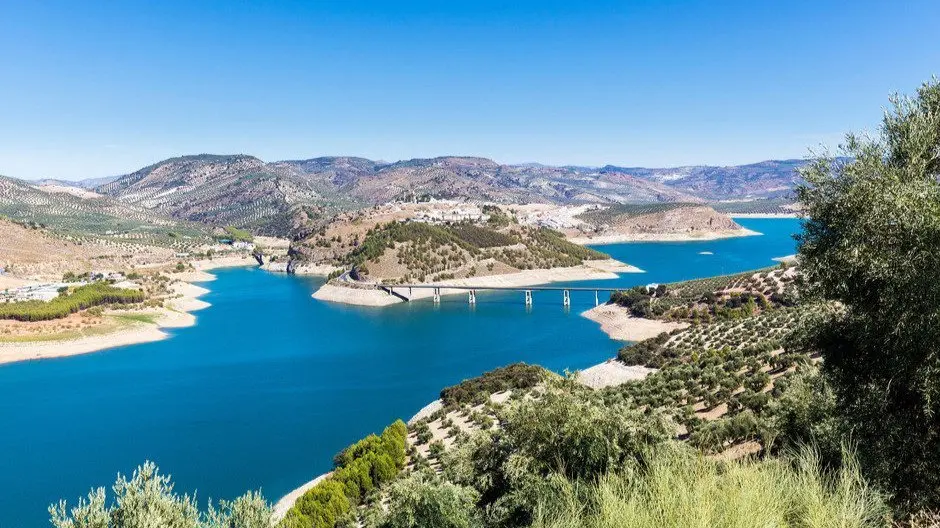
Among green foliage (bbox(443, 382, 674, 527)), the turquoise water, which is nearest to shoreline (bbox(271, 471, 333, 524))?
the turquoise water

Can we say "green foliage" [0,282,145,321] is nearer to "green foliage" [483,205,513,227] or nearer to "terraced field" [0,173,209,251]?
"terraced field" [0,173,209,251]

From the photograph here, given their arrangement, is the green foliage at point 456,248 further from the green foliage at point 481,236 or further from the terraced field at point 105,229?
the terraced field at point 105,229

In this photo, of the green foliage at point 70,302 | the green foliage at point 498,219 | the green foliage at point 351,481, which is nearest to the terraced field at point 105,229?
the green foliage at point 70,302

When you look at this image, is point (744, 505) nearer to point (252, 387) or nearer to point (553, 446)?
point (553, 446)

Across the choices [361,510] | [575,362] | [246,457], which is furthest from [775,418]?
[575,362]

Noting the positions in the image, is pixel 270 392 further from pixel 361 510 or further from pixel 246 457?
pixel 361 510

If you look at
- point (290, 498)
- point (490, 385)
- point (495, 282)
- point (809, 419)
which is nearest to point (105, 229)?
point (495, 282)
